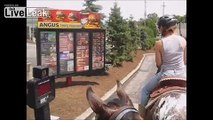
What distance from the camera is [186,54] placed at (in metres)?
3.41

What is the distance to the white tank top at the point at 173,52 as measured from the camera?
327cm

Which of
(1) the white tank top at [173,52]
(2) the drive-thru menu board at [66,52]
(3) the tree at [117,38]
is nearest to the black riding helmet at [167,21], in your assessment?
(1) the white tank top at [173,52]

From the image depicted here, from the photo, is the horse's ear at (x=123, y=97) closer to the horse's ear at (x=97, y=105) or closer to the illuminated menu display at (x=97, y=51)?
the horse's ear at (x=97, y=105)

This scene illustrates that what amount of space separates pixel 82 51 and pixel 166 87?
6.07 feet

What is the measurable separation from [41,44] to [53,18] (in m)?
0.45

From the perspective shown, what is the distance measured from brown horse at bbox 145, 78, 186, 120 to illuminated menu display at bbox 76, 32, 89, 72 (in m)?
1.67

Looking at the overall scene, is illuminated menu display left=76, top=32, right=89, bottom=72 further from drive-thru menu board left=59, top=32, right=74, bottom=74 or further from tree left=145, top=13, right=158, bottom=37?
tree left=145, top=13, right=158, bottom=37

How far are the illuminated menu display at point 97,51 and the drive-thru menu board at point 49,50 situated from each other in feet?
1.86

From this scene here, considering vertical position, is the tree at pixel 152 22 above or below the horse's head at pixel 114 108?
above

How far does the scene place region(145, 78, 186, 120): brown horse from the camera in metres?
2.89

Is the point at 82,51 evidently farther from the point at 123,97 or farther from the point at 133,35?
the point at 123,97

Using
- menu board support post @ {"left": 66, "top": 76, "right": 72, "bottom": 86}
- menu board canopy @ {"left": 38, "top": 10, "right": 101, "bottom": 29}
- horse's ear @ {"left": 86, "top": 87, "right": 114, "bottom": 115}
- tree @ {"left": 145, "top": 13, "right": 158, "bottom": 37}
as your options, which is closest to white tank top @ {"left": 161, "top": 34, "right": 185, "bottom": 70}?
tree @ {"left": 145, "top": 13, "right": 158, "bottom": 37}
